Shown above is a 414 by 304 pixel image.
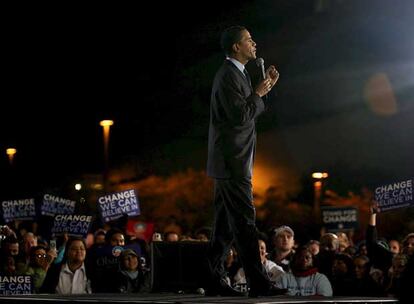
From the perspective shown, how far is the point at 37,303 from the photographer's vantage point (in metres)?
7.26

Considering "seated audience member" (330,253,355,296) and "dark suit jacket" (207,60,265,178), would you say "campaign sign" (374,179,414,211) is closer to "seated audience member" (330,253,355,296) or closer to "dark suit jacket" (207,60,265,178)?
"seated audience member" (330,253,355,296)

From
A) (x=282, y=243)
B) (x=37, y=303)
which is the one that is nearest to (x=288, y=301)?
(x=37, y=303)

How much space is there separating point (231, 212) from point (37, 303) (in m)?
1.82

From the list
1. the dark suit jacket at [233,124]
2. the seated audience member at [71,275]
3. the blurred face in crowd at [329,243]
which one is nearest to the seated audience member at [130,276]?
the seated audience member at [71,275]

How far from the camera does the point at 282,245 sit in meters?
11.7

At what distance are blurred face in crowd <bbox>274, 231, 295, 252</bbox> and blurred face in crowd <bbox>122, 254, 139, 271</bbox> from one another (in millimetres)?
1886

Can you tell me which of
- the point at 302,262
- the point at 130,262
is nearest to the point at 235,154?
the point at 302,262

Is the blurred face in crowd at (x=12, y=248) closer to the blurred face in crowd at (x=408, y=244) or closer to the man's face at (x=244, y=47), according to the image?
the blurred face in crowd at (x=408, y=244)

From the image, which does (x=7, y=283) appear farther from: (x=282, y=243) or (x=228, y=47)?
(x=228, y=47)

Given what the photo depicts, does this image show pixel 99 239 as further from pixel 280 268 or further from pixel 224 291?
pixel 224 291

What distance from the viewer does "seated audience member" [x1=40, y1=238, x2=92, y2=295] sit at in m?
12.0

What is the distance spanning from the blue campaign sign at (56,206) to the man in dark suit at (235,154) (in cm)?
1207

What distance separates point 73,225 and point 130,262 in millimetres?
5655

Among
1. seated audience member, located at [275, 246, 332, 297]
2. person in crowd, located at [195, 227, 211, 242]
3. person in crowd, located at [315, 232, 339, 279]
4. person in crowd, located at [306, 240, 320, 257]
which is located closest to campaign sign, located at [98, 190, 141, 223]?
person in crowd, located at [195, 227, 211, 242]
